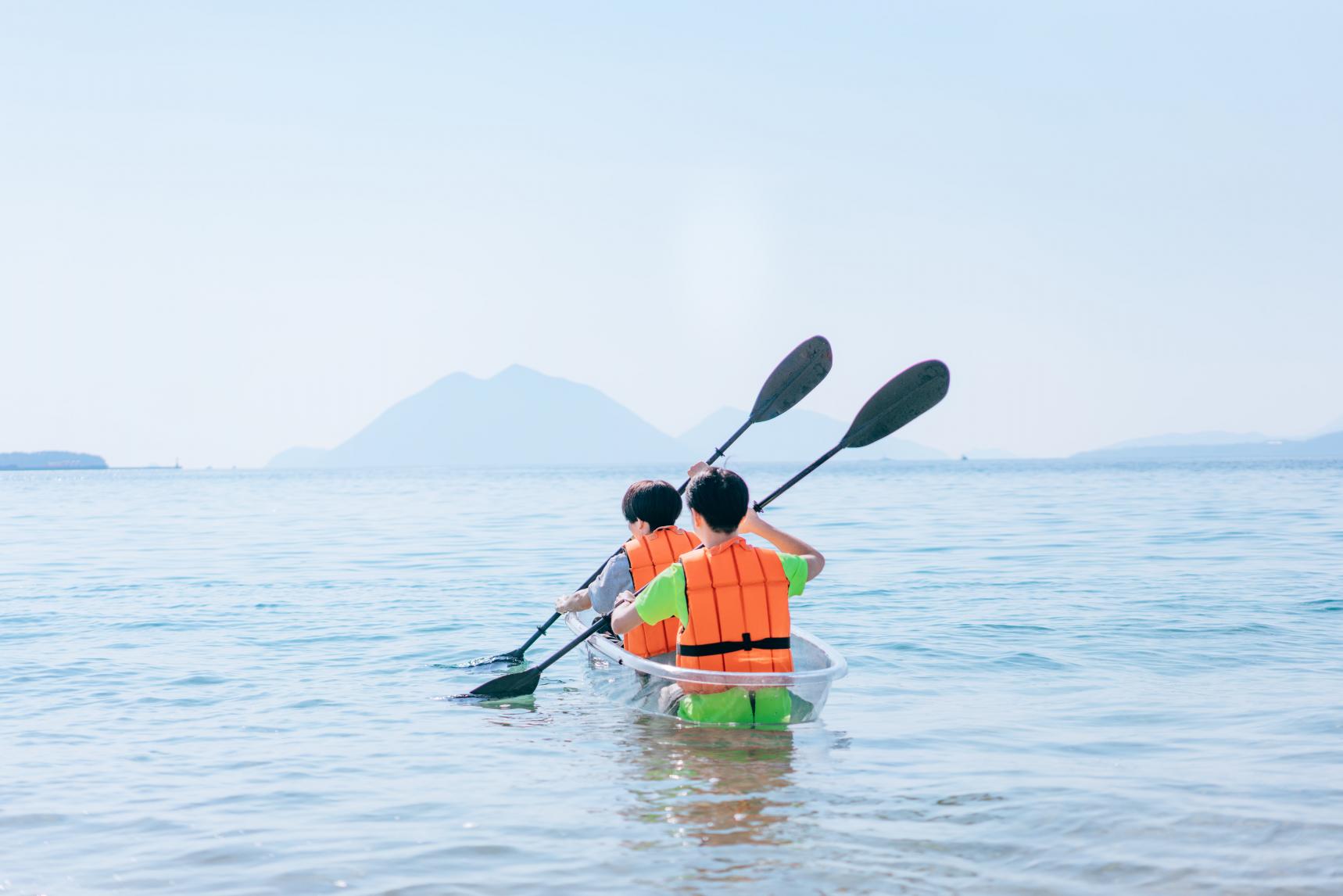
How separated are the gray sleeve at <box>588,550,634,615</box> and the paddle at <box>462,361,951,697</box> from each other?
1.30 ft

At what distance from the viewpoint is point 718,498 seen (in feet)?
17.7

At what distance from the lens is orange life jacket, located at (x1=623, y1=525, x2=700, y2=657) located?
22.3ft

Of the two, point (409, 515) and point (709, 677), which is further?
point (409, 515)

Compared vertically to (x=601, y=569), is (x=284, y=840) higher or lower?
lower

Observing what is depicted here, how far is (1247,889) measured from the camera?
3.88 m

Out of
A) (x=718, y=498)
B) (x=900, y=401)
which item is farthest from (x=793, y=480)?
(x=718, y=498)

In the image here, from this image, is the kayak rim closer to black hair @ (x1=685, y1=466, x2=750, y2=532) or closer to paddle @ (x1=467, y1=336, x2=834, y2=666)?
black hair @ (x1=685, y1=466, x2=750, y2=532)

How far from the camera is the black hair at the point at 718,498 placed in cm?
539

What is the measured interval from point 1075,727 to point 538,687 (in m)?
3.66

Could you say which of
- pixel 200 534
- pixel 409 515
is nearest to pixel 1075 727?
pixel 200 534

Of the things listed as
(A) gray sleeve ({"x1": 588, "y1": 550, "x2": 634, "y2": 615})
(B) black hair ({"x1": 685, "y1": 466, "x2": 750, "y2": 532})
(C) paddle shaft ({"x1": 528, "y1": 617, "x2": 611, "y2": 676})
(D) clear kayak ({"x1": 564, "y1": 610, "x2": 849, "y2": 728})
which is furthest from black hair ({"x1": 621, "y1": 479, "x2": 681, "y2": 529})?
(B) black hair ({"x1": 685, "y1": 466, "x2": 750, "y2": 532})

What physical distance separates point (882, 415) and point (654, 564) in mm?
2083

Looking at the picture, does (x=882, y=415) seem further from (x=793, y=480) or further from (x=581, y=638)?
(x=581, y=638)

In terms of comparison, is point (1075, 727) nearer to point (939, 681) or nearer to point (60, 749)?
point (939, 681)
